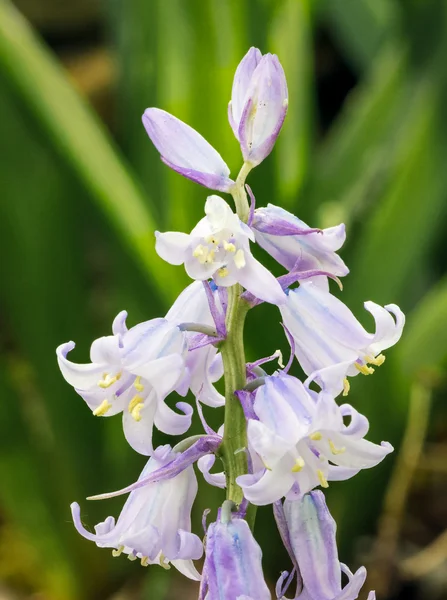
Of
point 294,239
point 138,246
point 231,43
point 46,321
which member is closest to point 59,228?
point 46,321

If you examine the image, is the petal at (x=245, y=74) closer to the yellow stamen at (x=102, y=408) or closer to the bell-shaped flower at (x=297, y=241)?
the bell-shaped flower at (x=297, y=241)

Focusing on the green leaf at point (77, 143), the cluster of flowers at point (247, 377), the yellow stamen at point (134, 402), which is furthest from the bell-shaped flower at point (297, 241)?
the green leaf at point (77, 143)

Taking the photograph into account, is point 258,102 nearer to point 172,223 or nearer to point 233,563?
point 233,563

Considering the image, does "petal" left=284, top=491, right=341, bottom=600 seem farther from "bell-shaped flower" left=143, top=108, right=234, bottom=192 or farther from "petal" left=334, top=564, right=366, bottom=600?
"bell-shaped flower" left=143, top=108, right=234, bottom=192

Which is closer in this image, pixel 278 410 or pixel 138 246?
pixel 278 410

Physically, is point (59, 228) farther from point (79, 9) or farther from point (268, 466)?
point (79, 9)

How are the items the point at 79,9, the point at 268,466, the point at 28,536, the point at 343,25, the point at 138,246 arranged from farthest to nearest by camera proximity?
1. the point at 79,9
2. the point at 343,25
3. the point at 28,536
4. the point at 138,246
5. the point at 268,466

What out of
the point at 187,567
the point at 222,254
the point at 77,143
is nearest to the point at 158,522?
the point at 187,567
